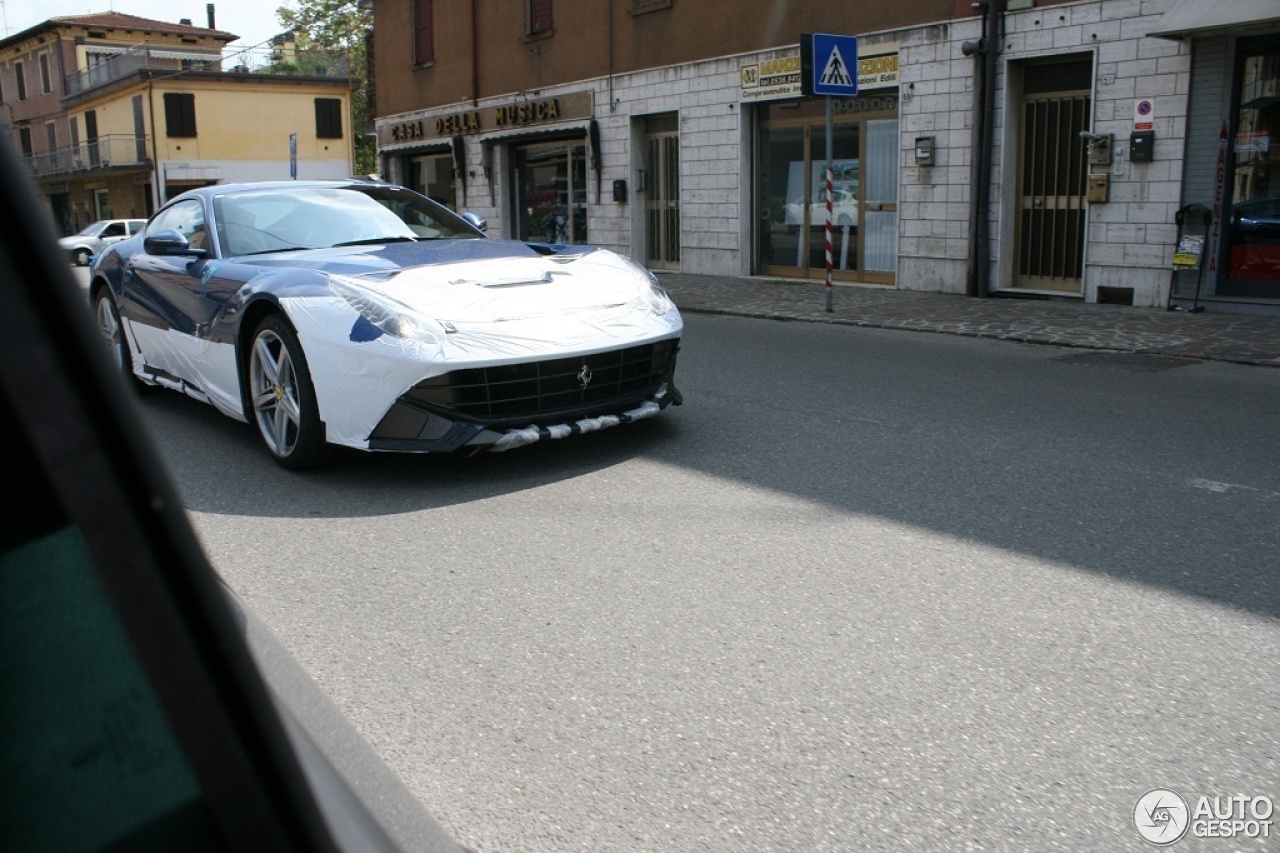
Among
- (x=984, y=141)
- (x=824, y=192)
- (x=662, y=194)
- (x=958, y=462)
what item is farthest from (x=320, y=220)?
(x=662, y=194)

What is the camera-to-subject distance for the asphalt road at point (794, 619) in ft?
8.71

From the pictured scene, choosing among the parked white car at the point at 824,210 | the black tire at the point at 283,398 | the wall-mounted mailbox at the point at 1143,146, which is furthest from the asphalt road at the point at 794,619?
the parked white car at the point at 824,210

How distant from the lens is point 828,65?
12.2m

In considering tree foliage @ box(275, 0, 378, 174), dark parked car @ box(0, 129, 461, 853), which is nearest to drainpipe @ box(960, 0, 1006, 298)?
dark parked car @ box(0, 129, 461, 853)

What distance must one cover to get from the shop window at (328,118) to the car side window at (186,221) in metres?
47.5

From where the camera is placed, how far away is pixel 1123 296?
42.5 ft

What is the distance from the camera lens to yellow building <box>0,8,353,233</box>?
48.2 m

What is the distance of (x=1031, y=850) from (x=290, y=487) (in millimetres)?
3993

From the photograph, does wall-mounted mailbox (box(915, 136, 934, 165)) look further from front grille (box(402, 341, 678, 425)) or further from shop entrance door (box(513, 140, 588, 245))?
front grille (box(402, 341, 678, 425))

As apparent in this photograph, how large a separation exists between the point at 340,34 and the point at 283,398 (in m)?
64.4

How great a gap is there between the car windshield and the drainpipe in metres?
8.70

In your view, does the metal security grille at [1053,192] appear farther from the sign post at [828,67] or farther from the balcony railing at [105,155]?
the balcony railing at [105,155]

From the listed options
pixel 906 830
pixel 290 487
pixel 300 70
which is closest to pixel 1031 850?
pixel 906 830

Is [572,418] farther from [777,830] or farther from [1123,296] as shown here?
[1123,296]
